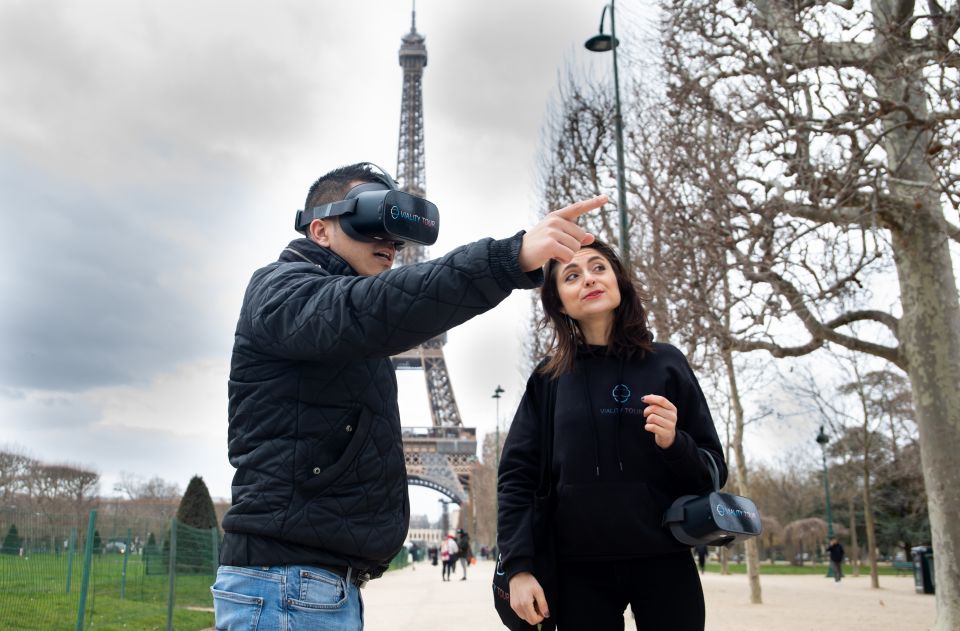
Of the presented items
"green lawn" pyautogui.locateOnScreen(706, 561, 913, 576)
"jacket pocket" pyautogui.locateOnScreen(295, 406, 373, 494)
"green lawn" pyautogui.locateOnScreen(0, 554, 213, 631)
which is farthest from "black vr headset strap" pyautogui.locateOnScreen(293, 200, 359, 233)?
"green lawn" pyautogui.locateOnScreen(706, 561, 913, 576)

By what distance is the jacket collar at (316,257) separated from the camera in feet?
6.77

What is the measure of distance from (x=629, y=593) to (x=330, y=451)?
1.15 m

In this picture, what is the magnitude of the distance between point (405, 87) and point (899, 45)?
6566 cm

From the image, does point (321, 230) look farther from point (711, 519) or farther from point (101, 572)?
point (101, 572)

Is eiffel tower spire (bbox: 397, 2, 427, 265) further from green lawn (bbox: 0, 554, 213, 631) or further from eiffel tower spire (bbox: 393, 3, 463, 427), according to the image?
green lawn (bbox: 0, 554, 213, 631)

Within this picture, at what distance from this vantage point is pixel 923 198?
27.0 ft

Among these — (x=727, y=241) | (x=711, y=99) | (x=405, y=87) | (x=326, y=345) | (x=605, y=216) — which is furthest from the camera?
(x=405, y=87)

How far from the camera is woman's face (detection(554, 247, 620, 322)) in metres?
2.68

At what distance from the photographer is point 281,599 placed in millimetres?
1757

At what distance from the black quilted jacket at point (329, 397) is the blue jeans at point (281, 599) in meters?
0.03

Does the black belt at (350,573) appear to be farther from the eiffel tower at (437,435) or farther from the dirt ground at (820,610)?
the eiffel tower at (437,435)

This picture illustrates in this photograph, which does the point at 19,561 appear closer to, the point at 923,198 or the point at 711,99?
the point at 711,99

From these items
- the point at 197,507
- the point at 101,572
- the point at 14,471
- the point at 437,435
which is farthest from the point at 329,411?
the point at 437,435

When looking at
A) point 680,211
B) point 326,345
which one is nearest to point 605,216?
point 680,211
